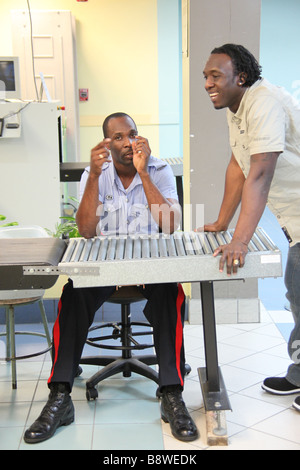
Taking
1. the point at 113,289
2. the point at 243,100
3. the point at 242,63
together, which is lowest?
the point at 113,289

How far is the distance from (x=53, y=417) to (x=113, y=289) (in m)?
0.54

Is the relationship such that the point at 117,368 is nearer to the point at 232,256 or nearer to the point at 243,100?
the point at 232,256

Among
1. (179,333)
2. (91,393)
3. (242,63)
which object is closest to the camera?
(242,63)

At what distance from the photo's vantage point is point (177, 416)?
2.14 m

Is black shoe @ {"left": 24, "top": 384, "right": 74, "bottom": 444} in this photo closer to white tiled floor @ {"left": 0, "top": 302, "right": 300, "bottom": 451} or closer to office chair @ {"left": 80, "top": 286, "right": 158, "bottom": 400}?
white tiled floor @ {"left": 0, "top": 302, "right": 300, "bottom": 451}

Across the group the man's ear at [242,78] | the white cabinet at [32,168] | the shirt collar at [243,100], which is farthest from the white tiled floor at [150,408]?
the white cabinet at [32,168]

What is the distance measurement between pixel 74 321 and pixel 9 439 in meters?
0.46

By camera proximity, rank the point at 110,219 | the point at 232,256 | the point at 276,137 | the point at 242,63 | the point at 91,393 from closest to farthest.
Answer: the point at 232,256
the point at 276,137
the point at 242,63
the point at 91,393
the point at 110,219

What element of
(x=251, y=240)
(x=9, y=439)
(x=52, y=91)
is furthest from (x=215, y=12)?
(x=52, y=91)

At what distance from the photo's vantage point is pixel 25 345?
10.6 feet

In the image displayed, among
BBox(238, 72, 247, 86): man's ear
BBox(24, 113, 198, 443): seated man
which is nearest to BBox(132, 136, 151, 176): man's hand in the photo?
BBox(24, 113, 198, 443): seated man

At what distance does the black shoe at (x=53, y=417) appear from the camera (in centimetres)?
209

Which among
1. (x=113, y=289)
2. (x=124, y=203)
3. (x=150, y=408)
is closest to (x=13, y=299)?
(x=113, y=289)

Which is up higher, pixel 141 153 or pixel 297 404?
pixel 141 153
